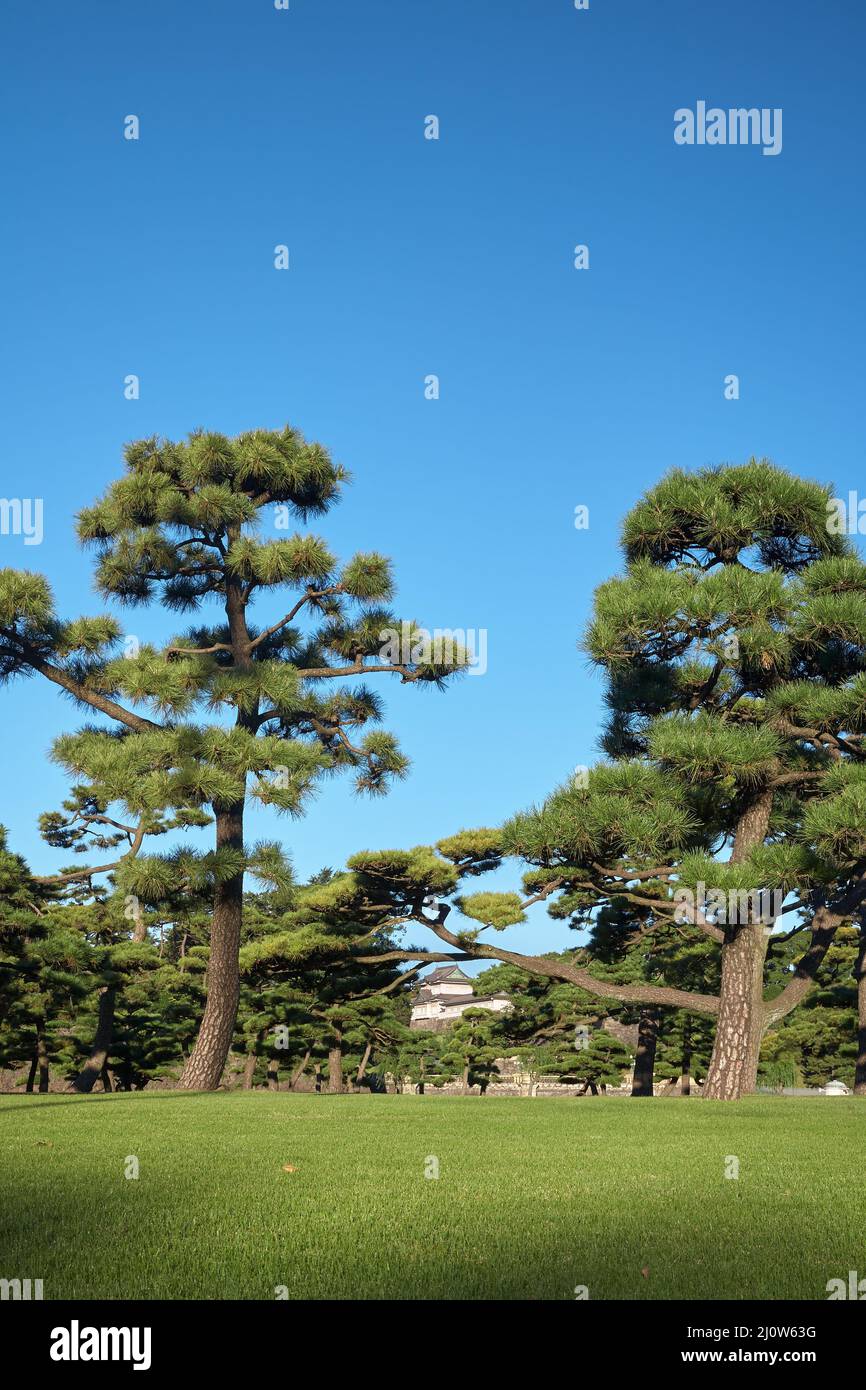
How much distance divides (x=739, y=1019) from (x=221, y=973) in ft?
19.8

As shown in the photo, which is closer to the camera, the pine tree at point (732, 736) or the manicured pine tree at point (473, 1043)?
the pine tree at point (732, 736)

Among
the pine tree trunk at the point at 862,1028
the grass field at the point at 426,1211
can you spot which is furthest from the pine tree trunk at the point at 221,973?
the pine tree trunk at the point at 862,1028

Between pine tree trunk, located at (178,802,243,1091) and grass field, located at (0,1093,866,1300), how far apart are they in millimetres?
6011

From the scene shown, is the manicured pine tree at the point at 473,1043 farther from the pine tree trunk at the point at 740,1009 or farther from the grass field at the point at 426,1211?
the grass field at the point at 426,1211

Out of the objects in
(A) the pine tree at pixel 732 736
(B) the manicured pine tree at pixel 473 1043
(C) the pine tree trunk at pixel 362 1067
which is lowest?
(C) the pine tree trunk at pixel 362 1067

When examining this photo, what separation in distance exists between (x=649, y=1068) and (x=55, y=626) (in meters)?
13.6

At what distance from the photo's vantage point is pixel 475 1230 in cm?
350

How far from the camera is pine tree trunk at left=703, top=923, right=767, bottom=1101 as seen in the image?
1148 cm

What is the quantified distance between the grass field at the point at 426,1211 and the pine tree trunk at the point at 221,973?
6.01 metres

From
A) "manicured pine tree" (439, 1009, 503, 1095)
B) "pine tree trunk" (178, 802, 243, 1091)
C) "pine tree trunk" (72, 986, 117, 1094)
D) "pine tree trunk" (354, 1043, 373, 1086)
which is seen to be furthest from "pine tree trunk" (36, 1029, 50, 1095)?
"pine tree trunk" (178, 802, 243, 1091)

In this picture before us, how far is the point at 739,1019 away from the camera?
1152cm

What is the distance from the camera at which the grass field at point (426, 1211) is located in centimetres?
290

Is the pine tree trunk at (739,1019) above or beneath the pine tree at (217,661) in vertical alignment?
beneath

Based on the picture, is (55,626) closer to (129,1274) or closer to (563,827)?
(563,827)
